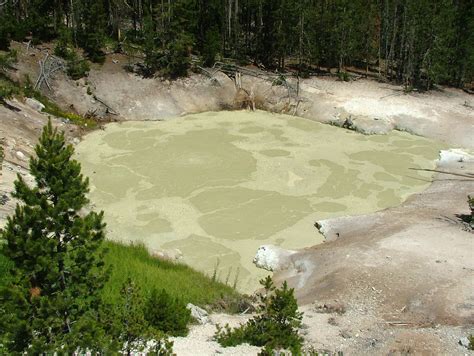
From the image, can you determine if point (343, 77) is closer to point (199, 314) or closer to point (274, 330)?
point (199, 314)

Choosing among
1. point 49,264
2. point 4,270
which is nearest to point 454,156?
point 4,270

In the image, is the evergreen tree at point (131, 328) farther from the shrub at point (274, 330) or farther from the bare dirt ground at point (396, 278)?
the bare dirt ground at point (396, 278)

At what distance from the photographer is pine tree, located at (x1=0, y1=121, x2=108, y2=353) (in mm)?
7102

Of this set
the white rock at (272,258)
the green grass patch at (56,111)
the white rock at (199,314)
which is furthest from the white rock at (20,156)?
the white rock at (199,314)

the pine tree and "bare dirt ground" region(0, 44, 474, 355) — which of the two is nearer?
the pine tree

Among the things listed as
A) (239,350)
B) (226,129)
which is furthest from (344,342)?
(226,129)

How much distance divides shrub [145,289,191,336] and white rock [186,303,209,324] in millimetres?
896

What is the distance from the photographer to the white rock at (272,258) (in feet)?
54.2

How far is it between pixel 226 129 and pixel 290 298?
20.4m

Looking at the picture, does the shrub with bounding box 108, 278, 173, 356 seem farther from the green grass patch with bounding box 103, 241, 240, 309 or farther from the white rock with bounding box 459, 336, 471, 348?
the white rock with bounding box 459, 336, 471, 348

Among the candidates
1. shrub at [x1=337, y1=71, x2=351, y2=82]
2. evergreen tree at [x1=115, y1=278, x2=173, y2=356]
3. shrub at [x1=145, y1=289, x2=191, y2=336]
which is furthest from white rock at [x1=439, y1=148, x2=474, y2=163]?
evergreen tree at [x1=115, y1=278, x2=173, y2=356]

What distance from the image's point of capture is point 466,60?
118 ft

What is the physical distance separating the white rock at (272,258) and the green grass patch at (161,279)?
7.88 feet

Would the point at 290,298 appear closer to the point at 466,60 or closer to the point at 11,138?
the point at 11,138
